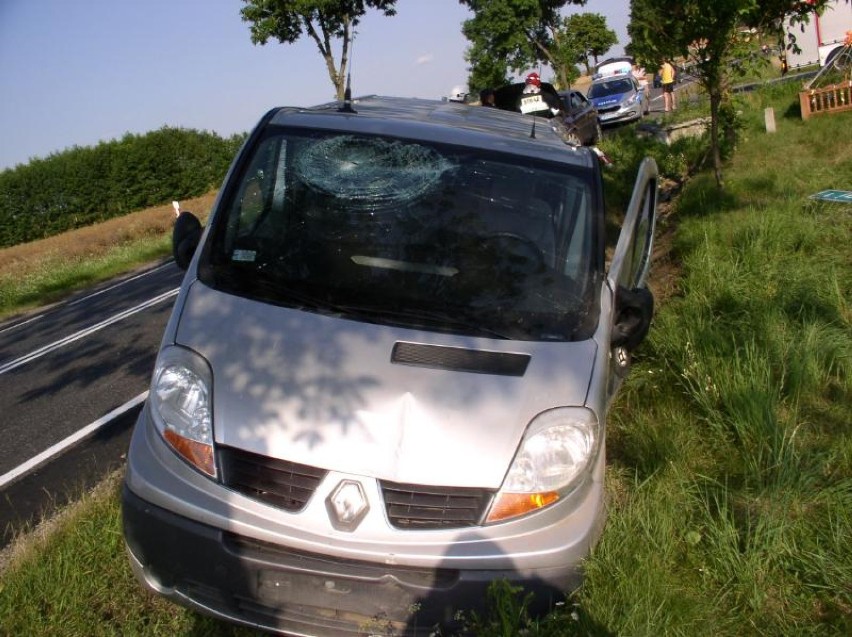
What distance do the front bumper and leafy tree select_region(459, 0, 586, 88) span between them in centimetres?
3589

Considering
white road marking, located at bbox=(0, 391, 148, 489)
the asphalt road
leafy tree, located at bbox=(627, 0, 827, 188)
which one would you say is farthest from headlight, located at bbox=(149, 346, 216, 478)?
leafy tree, located at bbox=(627, 0, 827, 188)

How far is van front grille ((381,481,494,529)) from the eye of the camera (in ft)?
8.68

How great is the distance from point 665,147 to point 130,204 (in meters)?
32.2

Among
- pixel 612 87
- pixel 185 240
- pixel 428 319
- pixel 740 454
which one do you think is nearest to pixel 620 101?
pixel 612 87

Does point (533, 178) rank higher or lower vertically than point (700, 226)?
higher

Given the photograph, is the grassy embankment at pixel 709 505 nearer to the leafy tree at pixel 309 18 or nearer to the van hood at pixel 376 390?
the van hood at pixel 376 390

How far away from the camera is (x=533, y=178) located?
12.3ft

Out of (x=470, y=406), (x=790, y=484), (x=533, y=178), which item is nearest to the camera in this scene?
(x=470, y=406)

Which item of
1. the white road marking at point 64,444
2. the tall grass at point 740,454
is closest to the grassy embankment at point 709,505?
the tall grass at point 740,454

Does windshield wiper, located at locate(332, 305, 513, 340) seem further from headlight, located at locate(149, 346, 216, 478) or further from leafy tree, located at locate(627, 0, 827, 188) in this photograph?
leafy tree, located at locate(627, 0, 827, 188)

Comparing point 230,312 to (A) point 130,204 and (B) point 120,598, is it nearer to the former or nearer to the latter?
(B) point 120,598

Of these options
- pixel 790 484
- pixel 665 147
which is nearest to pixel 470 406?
pixel 790 484

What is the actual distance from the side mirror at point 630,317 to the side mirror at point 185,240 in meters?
2.02

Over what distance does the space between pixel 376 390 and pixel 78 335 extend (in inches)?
314
